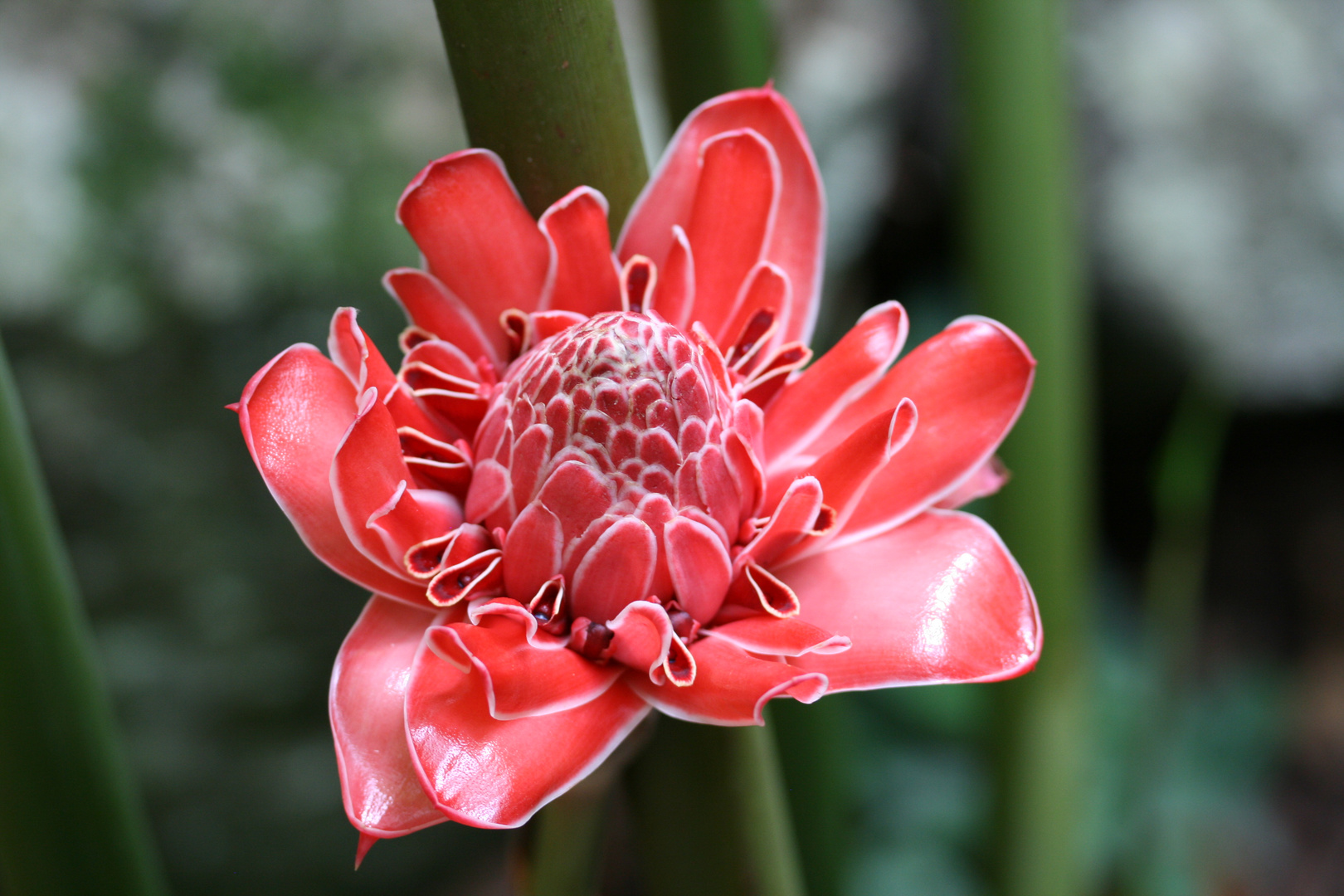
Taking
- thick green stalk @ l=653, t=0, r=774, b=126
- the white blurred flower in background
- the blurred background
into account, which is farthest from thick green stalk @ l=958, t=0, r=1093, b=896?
the white blurred flower in background

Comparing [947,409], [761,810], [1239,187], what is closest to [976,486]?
[947,409]

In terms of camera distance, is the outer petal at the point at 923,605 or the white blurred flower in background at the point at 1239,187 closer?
the outer petal at the point at 923,605

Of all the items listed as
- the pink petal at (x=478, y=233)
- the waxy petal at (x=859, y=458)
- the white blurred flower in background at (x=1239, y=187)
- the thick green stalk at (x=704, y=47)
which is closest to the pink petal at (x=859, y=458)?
the waxy petal at (x=859, y=458)

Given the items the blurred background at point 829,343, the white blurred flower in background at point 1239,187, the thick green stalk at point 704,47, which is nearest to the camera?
the thick green stalk at point 704,47

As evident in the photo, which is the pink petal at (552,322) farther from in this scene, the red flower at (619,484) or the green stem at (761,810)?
the green stem at (761,810)

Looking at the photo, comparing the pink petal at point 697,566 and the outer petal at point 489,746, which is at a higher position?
the pink petal at point 697,566

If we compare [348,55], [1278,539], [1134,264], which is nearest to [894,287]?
[1134,264]

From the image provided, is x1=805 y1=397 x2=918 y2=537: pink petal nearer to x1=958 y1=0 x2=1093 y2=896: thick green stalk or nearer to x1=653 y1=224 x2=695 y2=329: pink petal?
x1=653 y1=224 x2=695 y2=329: pink petal
